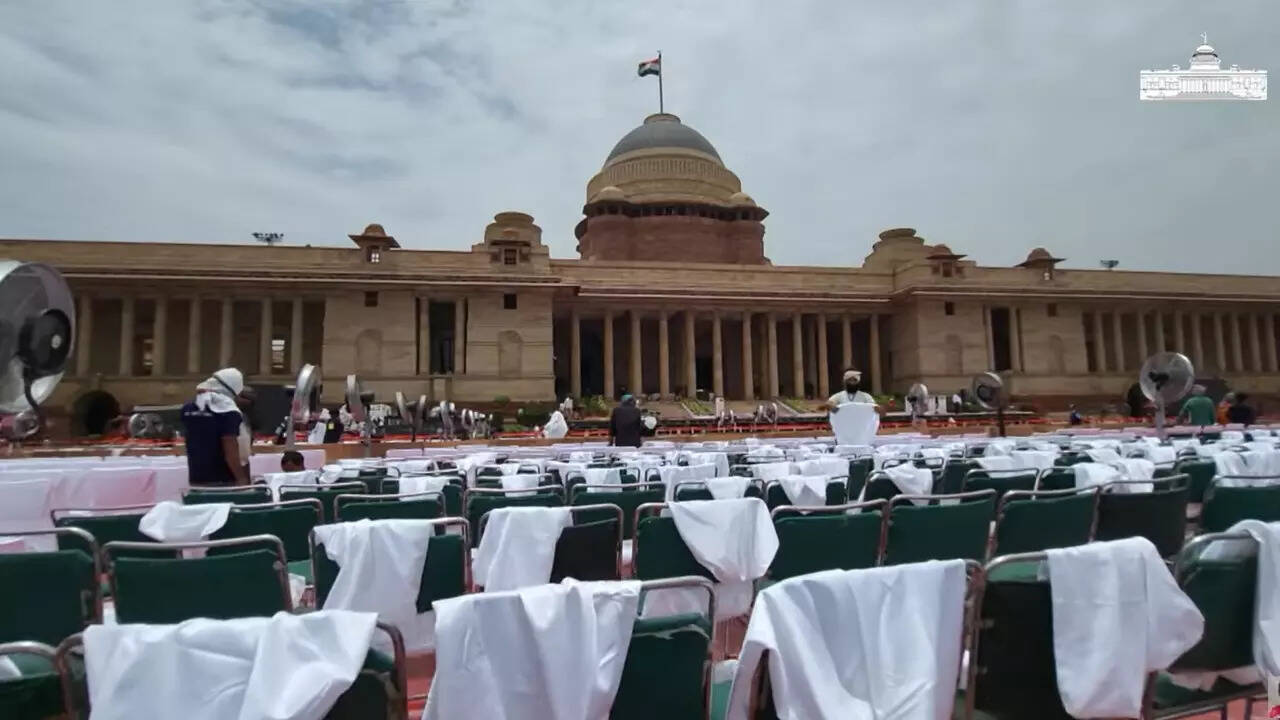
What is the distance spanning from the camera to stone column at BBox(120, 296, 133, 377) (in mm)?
38031

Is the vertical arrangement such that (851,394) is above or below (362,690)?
above

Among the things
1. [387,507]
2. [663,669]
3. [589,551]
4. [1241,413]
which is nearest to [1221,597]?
[663,669]

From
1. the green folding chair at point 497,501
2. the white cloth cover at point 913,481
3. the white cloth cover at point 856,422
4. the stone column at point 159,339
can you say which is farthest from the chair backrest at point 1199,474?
the stone column at point 159,339

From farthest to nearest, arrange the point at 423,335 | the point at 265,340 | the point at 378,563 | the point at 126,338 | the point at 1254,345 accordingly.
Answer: the point at 1254,345 → the point at 423,335 → the point at 265,340 → the point at 126,338 → the point at 378,563

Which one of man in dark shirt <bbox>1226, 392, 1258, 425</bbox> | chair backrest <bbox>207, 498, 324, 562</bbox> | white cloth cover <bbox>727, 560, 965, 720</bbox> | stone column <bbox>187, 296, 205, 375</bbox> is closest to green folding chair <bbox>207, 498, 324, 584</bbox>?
chair backrest <bbox>207, 498, 324, 562</bbox>

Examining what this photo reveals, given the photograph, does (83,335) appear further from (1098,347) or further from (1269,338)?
(1269,338)

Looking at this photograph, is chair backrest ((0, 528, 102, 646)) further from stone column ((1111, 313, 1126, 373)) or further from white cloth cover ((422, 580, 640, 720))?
stone column ((1111, 313, 1126, 373))

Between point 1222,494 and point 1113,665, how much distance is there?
3245 mm

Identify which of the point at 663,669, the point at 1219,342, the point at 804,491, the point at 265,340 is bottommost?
the point at 663,669

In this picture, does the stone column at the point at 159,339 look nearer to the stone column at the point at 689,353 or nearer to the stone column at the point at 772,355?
the stone column at the point at 689,353

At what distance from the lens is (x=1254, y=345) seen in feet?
170

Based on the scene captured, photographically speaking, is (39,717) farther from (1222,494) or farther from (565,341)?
(565,341)

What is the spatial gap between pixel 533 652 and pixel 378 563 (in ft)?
6.14

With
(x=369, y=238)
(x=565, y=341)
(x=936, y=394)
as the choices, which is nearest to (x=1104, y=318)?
(x=936, y=394)
